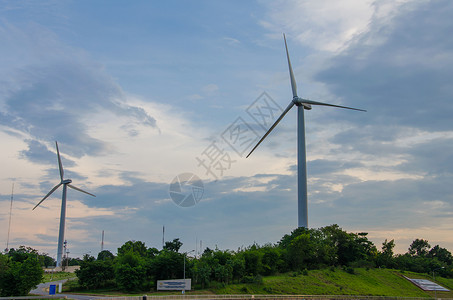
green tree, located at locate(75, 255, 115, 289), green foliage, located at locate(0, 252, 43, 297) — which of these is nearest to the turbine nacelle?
green tree, located at locate(75, 255, 115, 289)

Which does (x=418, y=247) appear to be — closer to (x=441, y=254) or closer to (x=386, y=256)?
(x=441, y=254)

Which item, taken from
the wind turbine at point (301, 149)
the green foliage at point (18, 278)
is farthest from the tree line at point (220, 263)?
the wind turbine at point (301, 149)

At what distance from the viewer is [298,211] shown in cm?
10569

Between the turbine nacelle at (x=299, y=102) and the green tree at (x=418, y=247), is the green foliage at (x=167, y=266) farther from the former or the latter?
the green tree at (x=418, y=247)

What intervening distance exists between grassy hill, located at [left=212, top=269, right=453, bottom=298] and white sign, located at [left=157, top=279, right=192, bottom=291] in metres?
5.70

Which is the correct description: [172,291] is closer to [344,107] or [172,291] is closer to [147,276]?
[147,276]

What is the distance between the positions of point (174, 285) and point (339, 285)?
1512 inches

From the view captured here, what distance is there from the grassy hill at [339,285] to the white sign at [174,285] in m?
5.70

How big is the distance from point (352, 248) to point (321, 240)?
11.3 metres

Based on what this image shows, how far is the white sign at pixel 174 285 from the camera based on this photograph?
75056 mm

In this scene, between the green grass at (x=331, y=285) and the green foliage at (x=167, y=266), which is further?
the green foliage at (x=167, y=266)

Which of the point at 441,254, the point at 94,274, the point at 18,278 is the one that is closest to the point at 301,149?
the point at 94,274

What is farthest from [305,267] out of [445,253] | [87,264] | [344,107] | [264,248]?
[445,253]

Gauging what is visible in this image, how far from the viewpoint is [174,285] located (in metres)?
75.7
